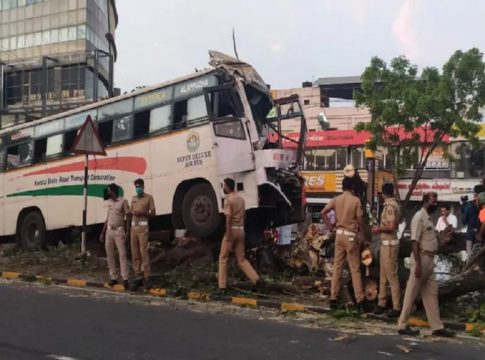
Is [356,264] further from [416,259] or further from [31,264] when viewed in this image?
[31,264]

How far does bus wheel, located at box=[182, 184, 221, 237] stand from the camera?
35.7 ft

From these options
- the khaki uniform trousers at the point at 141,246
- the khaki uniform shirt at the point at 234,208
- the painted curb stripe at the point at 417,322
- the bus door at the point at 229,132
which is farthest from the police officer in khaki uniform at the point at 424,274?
the khaki uniform trousers at the point at 141,246

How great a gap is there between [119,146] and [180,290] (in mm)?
4374

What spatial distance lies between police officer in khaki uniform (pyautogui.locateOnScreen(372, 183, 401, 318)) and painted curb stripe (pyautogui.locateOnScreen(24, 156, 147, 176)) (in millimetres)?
5894

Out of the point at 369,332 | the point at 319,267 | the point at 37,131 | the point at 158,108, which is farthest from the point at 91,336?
the point at 37,131

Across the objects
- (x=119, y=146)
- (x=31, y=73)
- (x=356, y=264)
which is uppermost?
(x=31, y=73)

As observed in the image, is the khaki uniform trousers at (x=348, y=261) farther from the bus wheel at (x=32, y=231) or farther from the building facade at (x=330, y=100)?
the building facade at (x=330, y=100)

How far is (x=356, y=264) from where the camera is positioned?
7.88m

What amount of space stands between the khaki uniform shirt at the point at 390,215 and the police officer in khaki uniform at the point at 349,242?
0.32m

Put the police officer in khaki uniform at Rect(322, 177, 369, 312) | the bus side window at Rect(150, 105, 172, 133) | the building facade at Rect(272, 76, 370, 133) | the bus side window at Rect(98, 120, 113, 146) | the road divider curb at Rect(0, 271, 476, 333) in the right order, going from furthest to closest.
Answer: the building facade at Rect(272, 76, 370, 133) → the bus side window at Rect(98, 120, 113, 146) → the bus side window at Rect(150, 105, 172, 133) → the police officer in khaki uniform at Rect(322, 177, 369, 312) → the road divider curb at Rect(0, 271, 476, 333)

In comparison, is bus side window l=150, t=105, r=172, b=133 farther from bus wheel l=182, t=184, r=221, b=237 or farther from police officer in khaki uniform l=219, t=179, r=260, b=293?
police officer in khaki uniform l=219, t=179, r=260, b=293

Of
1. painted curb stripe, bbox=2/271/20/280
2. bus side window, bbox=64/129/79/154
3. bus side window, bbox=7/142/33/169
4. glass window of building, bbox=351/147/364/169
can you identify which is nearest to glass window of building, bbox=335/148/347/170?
glass window of building, bbox=351/147/364/169

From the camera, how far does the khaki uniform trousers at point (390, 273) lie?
7.70 metres

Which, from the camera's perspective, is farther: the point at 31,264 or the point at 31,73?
the point at 31,73
